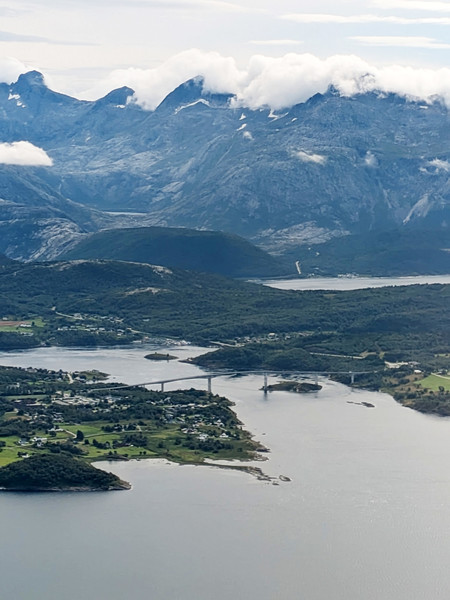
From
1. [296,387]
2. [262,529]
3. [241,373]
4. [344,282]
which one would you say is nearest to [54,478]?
[262,529]

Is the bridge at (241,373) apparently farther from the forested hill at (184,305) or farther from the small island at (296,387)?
the forested hill at (184,305)

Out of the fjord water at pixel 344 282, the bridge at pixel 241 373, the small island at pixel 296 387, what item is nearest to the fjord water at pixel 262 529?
the small island at pixel 296 387

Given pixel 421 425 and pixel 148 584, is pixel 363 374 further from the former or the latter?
pixel 148 584

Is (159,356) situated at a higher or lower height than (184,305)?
lower

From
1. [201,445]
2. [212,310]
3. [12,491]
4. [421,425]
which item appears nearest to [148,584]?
[12,491]

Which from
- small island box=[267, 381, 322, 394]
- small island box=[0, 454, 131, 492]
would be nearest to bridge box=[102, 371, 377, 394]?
small island box=[267, 381, 322, 394]

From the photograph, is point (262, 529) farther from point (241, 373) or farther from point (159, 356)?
point (159, 356)
